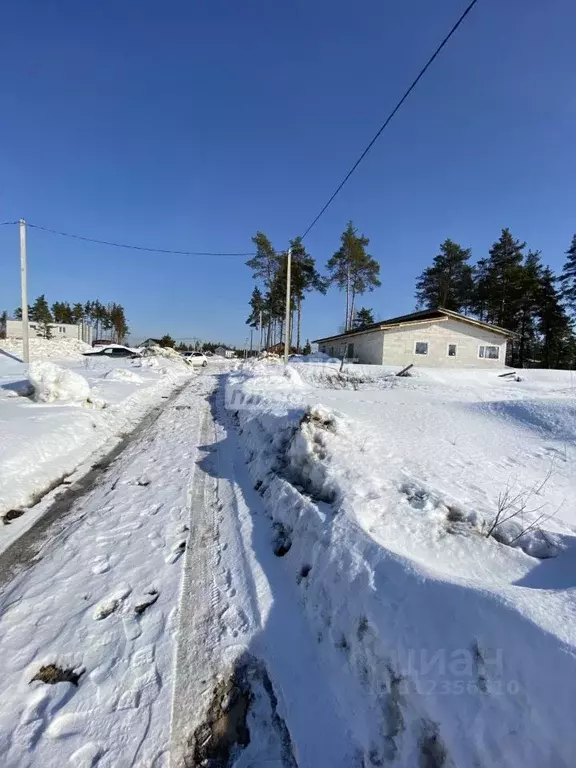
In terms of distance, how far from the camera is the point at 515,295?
32.7 metres

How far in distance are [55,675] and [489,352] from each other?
90.2 feet

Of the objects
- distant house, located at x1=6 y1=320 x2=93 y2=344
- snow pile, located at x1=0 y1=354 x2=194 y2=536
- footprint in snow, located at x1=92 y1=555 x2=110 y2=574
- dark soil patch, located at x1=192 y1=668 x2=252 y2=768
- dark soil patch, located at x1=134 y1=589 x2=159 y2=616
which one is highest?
distant house, located at x1=6 y1=320 x2=93 y2=344

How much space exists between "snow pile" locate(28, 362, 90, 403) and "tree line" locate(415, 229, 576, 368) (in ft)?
117

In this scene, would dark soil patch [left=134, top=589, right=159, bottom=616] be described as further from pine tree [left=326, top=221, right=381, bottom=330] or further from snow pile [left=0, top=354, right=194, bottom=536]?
pine tree [left=326, top=221, right=381, bottom=330]

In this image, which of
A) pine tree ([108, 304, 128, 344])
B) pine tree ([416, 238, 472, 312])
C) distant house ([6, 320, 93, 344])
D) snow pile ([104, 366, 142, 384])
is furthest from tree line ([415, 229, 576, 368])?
pine tree ([108, 304, 128, 344])

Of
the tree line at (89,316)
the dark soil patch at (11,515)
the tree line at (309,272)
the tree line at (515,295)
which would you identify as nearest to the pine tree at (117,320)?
the tree line at (89,316)

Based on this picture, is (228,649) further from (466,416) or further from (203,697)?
(466,416)

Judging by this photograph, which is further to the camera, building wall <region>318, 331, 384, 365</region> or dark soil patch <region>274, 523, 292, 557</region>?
building wall <region>318, 331, 384, 365</region>

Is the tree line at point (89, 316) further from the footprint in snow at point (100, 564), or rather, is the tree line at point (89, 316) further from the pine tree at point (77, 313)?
the footprint in snow at point (100, 564)

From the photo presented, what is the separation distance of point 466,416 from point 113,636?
24.9 ft

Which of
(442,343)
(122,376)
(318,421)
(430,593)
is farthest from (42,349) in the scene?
(430,593)

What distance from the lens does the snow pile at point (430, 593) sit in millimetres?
1551

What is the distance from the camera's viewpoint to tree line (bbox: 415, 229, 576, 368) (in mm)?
32875

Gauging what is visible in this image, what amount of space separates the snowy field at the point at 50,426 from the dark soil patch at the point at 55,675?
1850 millimetres
